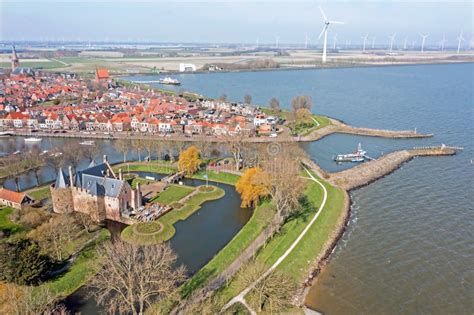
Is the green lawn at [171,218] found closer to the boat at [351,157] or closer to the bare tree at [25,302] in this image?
the bare tree at [25,302]

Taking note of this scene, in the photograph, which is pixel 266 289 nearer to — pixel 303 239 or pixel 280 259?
pixel 280 259

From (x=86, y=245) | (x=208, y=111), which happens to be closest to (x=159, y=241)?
(x=86, y=245)

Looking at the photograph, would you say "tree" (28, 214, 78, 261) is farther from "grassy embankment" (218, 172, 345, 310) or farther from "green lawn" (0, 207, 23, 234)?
"grassy embankment" (218, 172, 345, 310)

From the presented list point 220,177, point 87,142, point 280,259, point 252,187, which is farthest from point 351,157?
point 87,142

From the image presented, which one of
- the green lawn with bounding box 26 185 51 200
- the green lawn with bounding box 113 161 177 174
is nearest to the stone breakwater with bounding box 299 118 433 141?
the green lawn with bounding box 113 161 177 174

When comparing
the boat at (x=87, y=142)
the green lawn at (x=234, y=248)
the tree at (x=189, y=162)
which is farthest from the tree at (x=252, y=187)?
the boat at (x=87, y=142)

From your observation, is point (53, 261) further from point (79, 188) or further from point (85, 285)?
point (79, 188)
